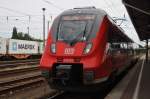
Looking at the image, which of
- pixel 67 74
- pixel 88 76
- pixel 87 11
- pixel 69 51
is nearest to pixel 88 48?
pixel 69 51

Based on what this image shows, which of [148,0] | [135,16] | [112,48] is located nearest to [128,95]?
[112,48]

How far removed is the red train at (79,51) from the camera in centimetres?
1078

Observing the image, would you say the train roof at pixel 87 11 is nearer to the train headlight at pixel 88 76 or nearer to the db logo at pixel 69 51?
the db logo at pixel 69 51

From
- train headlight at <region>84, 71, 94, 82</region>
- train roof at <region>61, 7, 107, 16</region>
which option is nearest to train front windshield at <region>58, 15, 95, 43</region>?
train roof at <region>61, 7, 107, 16</region>

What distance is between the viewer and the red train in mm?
10781

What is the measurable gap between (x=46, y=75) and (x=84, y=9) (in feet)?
9.45

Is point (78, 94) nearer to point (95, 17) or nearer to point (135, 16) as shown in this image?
point (95, 17)

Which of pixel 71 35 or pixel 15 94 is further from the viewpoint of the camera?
pixel 15 94

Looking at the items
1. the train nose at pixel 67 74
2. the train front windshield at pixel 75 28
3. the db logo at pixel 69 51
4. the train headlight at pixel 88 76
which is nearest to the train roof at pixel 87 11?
the train front windshield at pixel 75 28

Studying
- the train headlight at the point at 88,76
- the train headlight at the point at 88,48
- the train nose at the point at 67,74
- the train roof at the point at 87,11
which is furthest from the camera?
the train roof at the point at 87,11

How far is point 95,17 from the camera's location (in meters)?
11.8

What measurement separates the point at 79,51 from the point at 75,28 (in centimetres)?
106

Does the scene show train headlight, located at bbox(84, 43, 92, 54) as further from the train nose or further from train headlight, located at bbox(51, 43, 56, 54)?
train headlight, located at bbox(51, 43, 56, 54)

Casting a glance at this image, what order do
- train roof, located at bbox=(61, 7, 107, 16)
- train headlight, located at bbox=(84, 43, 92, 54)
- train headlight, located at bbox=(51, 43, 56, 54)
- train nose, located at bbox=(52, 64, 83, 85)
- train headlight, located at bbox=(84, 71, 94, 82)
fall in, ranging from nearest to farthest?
1. train headlight, located at bbox=(84, 71, 94, 82)
2. train nose, located at bbox=(52, 64, 83, 85)
3. train headlight, located at bbox=(84, 43, 92, 54)
4. train headlight, located at bbox=(51, 43, 56, 54)
5. train roof, located at bbox=(61, 7, 107, 16)
